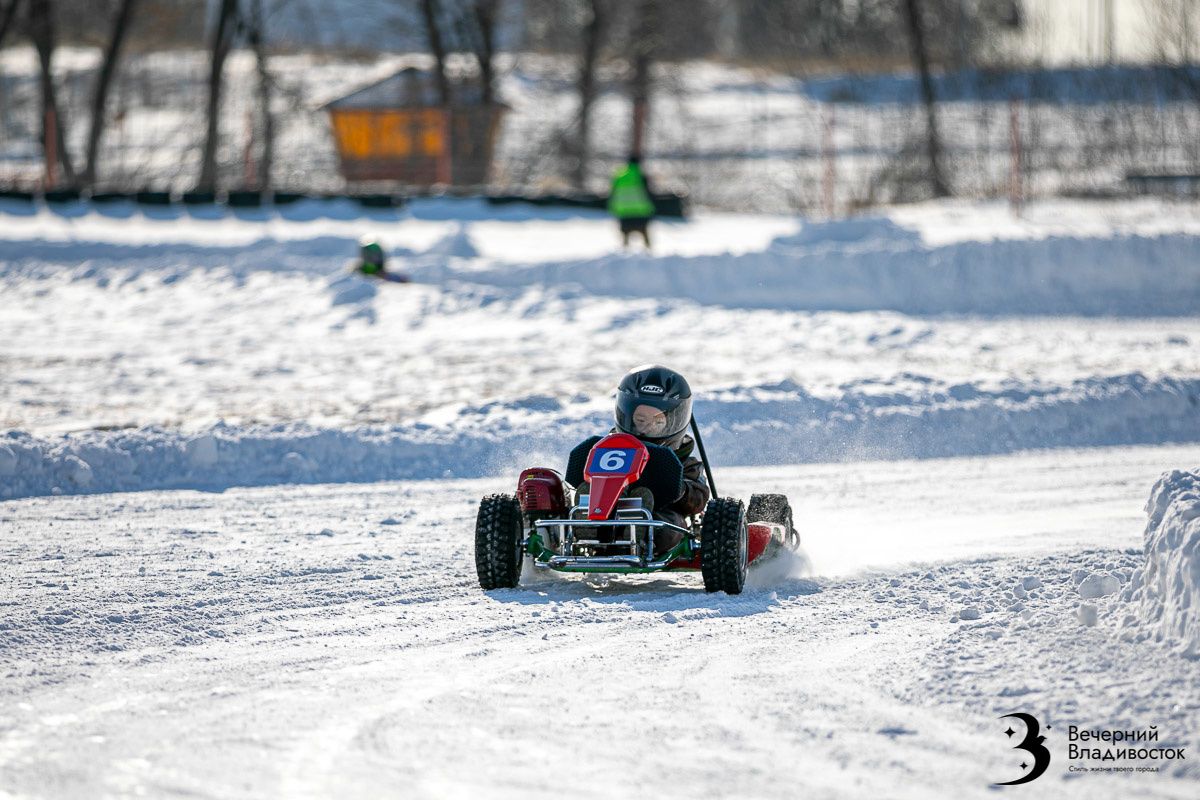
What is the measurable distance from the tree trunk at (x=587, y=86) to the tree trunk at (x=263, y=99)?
626 centimetres

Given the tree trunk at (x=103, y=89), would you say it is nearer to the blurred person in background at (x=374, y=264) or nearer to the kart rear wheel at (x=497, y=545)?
the blurred person in background at (x=374, y=264)

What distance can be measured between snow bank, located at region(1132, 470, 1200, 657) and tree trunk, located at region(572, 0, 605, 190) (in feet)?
85.6

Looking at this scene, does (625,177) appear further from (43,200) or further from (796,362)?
(43,200)

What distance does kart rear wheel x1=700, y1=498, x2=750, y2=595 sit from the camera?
6996 mm

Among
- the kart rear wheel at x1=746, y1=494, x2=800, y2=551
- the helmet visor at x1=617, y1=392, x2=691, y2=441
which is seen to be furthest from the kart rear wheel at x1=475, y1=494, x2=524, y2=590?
the kart rear wheel at x1=746, y1=494, x2=800, y2=551

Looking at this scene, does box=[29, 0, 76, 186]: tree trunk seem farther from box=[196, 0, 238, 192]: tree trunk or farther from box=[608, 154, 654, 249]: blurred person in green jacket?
box=[608, 154, 654, 249]: blurred person in green jacket

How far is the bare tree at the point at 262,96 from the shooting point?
28.7m

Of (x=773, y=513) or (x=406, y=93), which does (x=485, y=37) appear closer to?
(x=406, y=93)

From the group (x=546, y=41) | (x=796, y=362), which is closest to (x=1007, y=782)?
(x=796, y=362)

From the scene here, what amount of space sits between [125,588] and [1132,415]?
26.4 feet

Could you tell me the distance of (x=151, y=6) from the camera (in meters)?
41.5

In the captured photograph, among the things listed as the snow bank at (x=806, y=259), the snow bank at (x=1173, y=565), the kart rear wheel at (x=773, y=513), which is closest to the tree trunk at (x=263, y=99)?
→ the snow bank at (x=806, y=259)

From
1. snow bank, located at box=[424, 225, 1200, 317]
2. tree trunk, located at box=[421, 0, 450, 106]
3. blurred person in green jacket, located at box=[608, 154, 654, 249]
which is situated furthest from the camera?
tree trunk, located at box=[421, 0, 450, 106]

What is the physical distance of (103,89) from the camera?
97.6 feet
